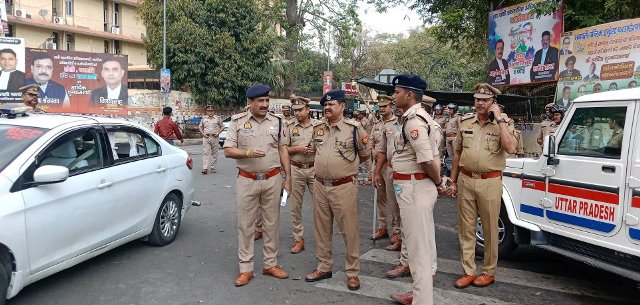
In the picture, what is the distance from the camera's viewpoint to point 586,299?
4578 millimetres

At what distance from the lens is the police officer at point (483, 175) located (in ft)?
15.5

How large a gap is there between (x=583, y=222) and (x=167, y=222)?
4.51 meters

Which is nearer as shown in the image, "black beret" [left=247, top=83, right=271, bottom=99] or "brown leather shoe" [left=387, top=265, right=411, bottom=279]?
"black beret" [left=247, top=83, right=271, bottom=99]

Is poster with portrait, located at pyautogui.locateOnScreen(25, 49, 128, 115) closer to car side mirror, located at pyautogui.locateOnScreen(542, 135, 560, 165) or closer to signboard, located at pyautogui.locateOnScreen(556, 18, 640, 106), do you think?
signboard, located at pyautogui.locateOnScreen(556, 18, 640, 106)

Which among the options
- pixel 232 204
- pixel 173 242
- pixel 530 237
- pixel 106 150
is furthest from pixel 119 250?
pixel 530 237

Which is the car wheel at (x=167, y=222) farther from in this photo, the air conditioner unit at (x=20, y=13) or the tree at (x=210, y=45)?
the air conditioner unit at (x=20, y=13)

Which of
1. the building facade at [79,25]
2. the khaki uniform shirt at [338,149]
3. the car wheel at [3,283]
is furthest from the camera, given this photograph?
the building facade at [79,25]

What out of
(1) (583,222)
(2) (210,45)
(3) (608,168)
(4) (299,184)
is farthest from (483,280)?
(2) (210,45)

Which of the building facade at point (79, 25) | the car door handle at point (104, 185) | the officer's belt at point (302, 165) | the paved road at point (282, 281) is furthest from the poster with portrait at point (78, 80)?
the car door handle at point (104, 185)

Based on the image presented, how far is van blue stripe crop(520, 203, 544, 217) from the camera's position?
5.10 m

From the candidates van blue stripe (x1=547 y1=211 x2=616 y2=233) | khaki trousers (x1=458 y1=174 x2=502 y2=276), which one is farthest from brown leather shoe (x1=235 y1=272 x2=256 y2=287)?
van blue stripe (x1=547 y1=211 x2=616 y2=233)

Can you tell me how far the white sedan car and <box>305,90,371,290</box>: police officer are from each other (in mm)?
2007

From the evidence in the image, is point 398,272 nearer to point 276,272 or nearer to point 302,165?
point 276,272

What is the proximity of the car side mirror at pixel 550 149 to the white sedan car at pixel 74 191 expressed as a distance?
4.16m
